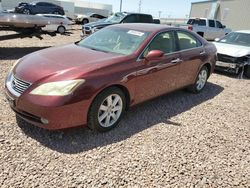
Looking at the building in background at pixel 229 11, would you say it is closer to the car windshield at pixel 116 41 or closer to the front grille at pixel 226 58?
the front grille at pixel 226 58

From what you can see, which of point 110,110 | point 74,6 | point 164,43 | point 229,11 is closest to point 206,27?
point 229,11

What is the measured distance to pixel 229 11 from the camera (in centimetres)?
2852

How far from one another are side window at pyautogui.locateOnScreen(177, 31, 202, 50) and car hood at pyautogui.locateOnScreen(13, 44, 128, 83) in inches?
67.4

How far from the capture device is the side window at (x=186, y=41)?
5105mm

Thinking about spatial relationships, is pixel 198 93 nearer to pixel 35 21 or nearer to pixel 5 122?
pixel 5 122

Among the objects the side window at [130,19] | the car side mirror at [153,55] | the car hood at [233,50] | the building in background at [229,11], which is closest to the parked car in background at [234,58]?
the car hood at [233,50]

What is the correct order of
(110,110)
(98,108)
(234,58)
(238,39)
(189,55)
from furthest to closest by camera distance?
1. (238,39)
2. (234,58)
3. (189,55)
4. (110,110)
5. (98,108)

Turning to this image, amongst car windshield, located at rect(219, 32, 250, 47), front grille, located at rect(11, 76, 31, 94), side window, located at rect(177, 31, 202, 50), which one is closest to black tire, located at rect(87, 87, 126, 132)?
front grille, located at rect(11, 76, 31, 94)

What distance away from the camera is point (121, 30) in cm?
475

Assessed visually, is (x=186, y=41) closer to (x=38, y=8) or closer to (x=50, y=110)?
(x=50, y=110)

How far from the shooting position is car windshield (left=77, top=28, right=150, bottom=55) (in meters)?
4.23

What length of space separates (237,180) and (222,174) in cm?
18

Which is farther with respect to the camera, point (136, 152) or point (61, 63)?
point (61, 63)

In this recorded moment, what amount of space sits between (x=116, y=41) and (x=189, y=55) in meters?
1.65
